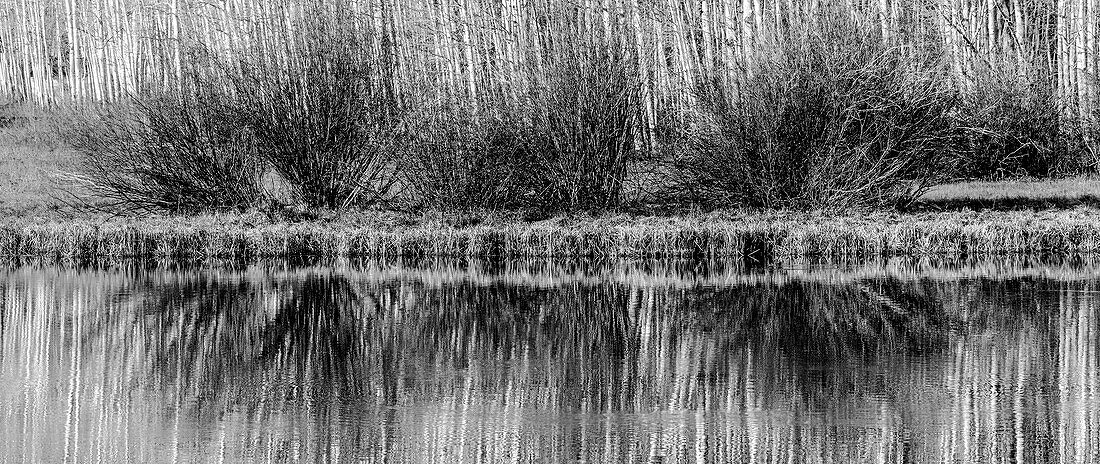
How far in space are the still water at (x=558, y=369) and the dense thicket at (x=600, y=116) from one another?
5.81 m

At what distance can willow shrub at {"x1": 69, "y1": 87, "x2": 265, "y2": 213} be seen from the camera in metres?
24.0

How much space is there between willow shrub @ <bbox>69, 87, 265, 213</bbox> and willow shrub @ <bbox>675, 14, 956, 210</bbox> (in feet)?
25.5

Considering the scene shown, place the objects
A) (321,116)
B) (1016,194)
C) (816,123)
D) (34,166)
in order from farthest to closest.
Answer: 1. (34,166)
2. (1016,194)
3. (321,116)
4. (816,123)

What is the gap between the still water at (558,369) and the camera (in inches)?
293

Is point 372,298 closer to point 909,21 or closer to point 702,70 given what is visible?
point 702,70

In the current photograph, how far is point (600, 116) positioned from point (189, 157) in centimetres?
730

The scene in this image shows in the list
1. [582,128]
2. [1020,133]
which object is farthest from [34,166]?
[1020,133]

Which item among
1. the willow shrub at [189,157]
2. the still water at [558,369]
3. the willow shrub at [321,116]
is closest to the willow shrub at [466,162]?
the willow shrub at [321,116]

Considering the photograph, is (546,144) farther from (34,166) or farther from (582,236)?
(34,166)

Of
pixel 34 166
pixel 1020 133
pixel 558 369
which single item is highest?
pixel 34 166

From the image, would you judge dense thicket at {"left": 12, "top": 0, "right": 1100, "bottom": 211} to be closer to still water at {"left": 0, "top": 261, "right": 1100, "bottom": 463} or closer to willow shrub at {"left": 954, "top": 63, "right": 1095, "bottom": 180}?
willow shrub at {"left": 954, "top": 63, "right": 1095, "bottom": 180}

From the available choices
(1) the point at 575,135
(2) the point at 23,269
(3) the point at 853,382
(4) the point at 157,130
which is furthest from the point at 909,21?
(3) the point at 853,382

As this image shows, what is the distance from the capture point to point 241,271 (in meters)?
17.8

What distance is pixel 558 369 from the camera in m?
9.82
